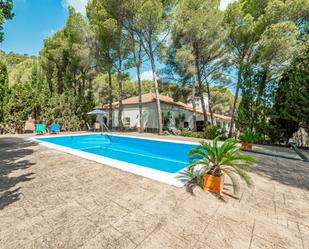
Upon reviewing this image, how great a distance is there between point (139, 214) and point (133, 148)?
8582 mm

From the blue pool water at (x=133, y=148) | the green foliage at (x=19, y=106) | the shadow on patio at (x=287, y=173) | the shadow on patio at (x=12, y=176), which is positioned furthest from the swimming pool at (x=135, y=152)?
the green foliage at (x=19, y=106)

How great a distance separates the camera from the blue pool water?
7.77m

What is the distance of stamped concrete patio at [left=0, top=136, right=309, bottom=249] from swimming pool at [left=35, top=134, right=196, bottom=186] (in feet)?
1.84

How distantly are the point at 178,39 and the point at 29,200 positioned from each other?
15.4 m

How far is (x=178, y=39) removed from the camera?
14047 millimetres

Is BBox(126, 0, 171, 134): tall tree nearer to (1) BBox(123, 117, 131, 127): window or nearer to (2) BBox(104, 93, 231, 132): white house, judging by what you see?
(2) BBox(104, 93, 231, 132): white house

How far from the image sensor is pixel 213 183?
10.6 ft

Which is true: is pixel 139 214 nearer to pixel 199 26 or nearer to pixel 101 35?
pixel 199 26

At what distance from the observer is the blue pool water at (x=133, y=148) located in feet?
25.5

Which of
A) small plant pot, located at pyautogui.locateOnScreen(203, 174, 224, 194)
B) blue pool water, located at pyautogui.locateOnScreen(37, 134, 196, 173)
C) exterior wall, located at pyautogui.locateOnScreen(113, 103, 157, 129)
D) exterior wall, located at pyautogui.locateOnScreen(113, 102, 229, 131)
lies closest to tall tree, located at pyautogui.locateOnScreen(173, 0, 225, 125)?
exterior wall, located at pyautogui.locateOnScreen(113, 102, 229, 131)

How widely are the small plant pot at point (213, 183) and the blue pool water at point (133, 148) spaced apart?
372 centimetres

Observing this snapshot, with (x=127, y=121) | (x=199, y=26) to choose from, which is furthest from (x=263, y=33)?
(x=127, y=121)

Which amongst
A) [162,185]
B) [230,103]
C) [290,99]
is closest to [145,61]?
[290,99]

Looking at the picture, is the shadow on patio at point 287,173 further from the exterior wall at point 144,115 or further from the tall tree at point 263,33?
the exterior wall at point 144,115
